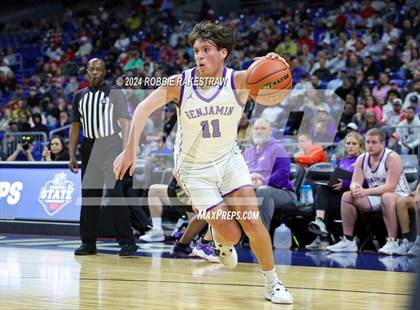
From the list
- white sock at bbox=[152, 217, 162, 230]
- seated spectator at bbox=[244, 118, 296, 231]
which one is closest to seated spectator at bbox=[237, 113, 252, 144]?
seated spectator at bbox=[244, 118, 296, 231]

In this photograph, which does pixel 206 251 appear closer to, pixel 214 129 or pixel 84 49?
pixel 214 129

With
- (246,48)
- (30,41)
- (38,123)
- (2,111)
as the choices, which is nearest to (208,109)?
(38,123)

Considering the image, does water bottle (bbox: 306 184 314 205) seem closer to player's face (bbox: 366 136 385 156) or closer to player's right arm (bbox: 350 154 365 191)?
player's right arm (bbox: 350 154 365 191)

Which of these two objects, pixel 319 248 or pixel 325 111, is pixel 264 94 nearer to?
pixel 319 248

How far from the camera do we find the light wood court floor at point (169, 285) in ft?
15.8

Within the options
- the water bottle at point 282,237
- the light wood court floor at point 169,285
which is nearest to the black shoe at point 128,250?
the light wood court floor at point 169,285

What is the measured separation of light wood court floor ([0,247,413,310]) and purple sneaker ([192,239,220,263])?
8.7 inches

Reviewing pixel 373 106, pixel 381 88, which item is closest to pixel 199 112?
pixel 373 106

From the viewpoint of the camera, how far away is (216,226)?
5.17m

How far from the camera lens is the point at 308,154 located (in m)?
9.87

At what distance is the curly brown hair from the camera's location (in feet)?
17.0

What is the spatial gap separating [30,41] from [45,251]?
18.6 m

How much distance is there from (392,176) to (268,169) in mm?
1474

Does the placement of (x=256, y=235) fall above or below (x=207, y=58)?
below
